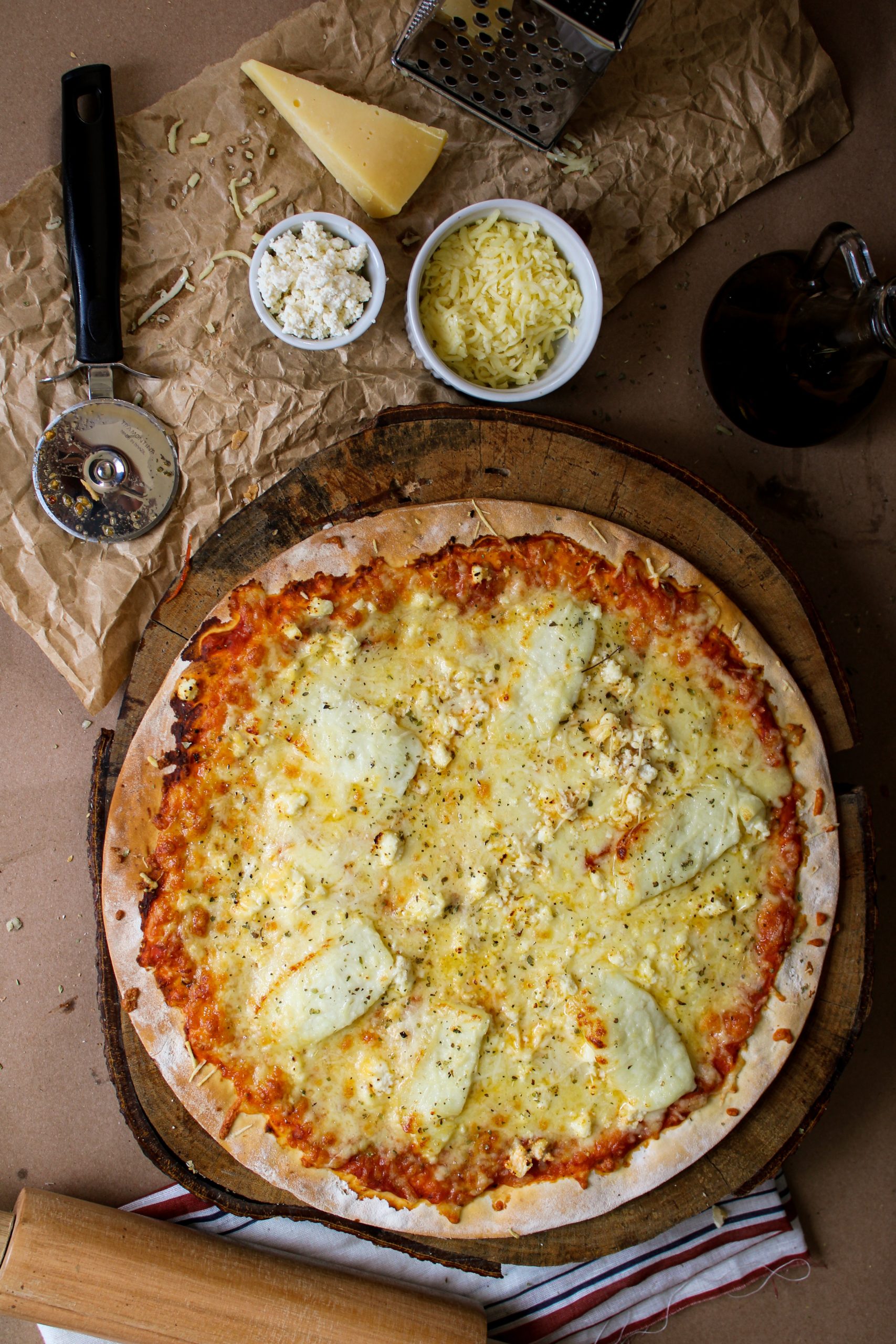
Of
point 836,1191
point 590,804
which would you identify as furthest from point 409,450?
point 836,1191

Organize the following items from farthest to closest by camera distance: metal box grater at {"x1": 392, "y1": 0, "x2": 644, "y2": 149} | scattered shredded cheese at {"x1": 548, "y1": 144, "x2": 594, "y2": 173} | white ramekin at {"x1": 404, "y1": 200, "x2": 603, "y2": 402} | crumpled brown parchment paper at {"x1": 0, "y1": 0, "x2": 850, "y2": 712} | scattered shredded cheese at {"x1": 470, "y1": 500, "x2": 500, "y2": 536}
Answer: scattered shredded cheese at {"x1": 548, "y1": 144, "x2": 594, "y2": 173}, crumpled brown parchment paper at {"x1": 0, "y1": 0, "x2": 850, "y2": 712}, white ramekin at {"x1": 404, "y1": 200, "x2": 603, "y2": 402}, scattered shredded cheese at {"x1": 470, "y1": 500, "x2": 500, "y2": 536}, metal box grater at {"x1": 392, "y1": 0, "x2": 644, "y2": 149}

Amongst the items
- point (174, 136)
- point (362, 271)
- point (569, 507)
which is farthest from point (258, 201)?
point (569, 507)

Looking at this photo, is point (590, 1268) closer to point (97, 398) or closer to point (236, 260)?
point (97, 398)

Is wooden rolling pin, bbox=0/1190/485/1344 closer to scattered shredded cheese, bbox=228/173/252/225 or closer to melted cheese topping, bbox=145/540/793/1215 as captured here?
melted cheese topping, bbox=145/540/793/1215

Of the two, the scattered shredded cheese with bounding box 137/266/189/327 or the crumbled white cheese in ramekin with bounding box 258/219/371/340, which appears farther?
the scattered shredded cheese with bounding box 137/266/189/327

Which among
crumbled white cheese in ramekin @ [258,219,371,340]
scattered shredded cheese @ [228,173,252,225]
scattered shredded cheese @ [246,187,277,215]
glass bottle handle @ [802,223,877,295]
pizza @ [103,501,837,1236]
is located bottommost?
pizza @ [103,501,837,1236]

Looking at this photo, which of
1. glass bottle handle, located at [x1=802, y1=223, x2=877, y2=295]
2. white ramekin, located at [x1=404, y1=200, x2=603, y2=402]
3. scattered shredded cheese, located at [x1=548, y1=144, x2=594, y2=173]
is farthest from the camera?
scattered shredded cheese, located at [x1=548, y1=144, x2=594, y2=173]

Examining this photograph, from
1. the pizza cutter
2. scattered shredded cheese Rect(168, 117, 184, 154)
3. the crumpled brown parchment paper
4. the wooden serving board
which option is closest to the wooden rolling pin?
the wooden serving board
